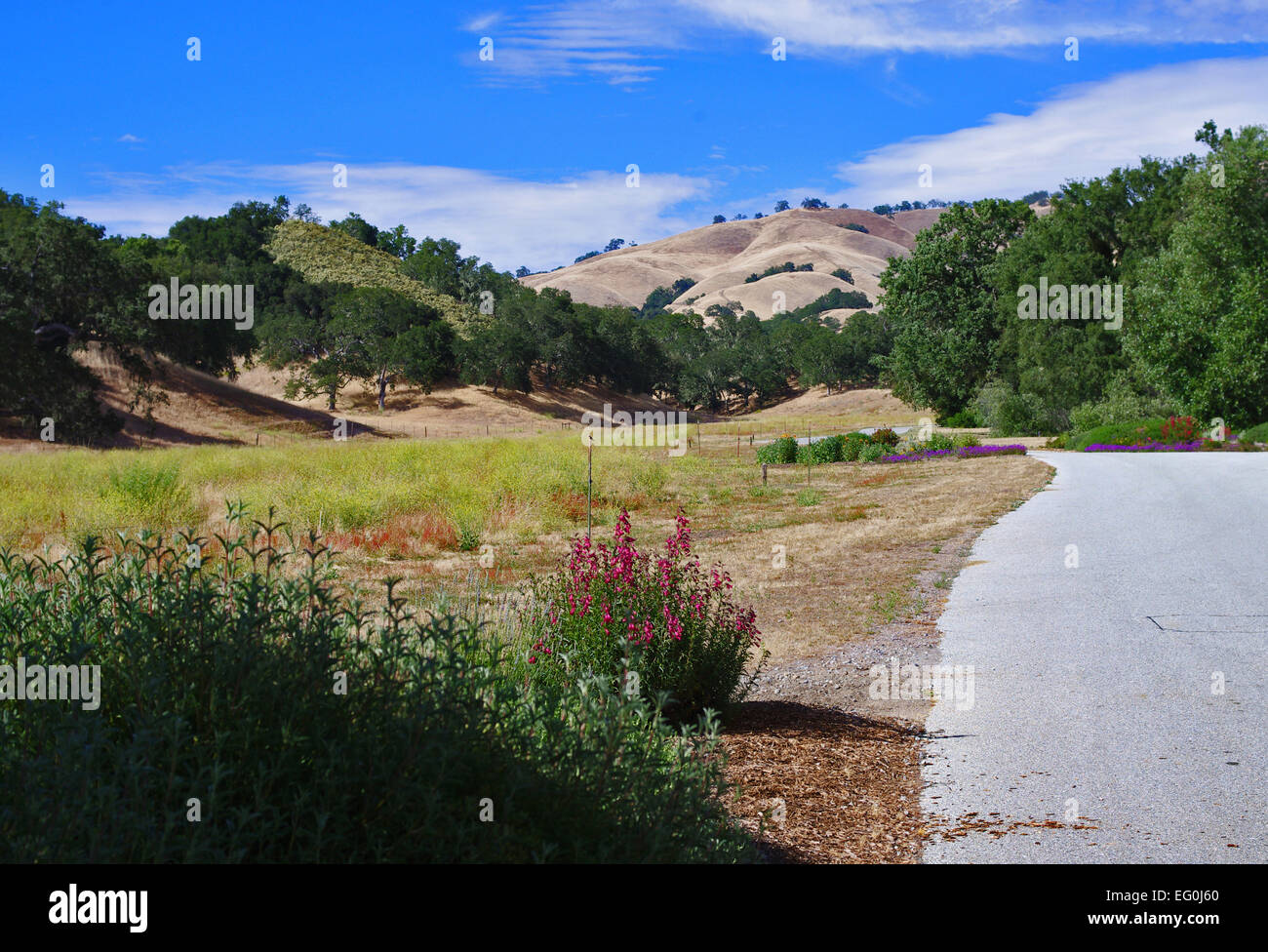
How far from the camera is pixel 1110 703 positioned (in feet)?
19.1

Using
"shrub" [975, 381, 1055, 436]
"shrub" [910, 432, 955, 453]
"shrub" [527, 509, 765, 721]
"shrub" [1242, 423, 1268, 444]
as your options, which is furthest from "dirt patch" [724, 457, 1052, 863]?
"shrub" [975, 381, 1055, 436]

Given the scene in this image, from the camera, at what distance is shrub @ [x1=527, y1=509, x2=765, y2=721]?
5.41 meters

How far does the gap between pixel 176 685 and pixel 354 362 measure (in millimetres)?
69581

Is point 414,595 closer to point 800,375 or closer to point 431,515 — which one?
point 431,515

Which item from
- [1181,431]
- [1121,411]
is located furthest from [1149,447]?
[1121,411]

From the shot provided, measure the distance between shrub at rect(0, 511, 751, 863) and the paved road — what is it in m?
1.58

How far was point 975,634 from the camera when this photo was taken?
7.87 metres

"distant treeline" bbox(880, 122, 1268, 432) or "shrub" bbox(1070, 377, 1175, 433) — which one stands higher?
"distant treeline" bbox(880, 122, 1268, 432)

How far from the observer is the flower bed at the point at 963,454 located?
3061 centimetres

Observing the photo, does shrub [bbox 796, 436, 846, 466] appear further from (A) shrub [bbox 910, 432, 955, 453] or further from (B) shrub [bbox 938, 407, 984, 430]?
(B) shrub [bbox 938, 407, 984, 430]

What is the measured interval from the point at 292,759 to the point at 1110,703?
498 centimetres

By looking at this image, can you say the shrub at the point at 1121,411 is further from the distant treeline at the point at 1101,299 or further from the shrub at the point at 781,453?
the shrub at the point at 781,453

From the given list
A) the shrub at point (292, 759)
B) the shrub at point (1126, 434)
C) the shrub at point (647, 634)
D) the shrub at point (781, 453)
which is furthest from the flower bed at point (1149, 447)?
the shrub at point (292, 759)

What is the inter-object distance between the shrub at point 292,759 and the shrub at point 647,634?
2.05 meters
